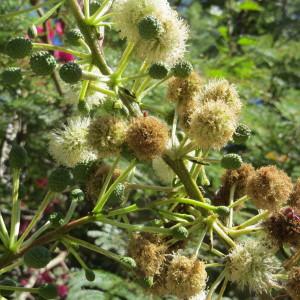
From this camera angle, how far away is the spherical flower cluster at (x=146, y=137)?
1.90 m

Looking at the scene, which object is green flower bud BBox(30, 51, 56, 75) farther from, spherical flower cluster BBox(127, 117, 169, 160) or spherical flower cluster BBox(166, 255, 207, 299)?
spherical flower cluster BBox(166, 255, 207, 299)

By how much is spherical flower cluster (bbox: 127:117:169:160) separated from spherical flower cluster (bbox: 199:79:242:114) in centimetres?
25

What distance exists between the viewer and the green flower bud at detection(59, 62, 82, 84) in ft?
6.31

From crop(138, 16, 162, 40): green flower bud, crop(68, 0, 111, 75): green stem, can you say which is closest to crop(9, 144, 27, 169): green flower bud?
crop(68, 0, 111, 75): green stem

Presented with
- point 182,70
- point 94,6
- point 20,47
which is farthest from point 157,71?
point 20,47

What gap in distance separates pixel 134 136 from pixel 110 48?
297 cm

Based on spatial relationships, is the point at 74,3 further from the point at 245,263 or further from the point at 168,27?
the point at 245,263

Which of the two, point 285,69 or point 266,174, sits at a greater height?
point 266,174

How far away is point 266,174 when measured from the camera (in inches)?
79.0

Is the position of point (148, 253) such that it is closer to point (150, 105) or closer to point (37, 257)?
point (37, 257)

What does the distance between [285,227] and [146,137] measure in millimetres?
573

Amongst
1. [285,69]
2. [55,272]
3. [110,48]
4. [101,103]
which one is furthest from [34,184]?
[101,103]

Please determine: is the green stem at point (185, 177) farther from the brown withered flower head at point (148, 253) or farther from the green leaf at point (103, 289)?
the green leaf at point (103, 289)

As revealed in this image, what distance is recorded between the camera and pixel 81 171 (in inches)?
85.9
